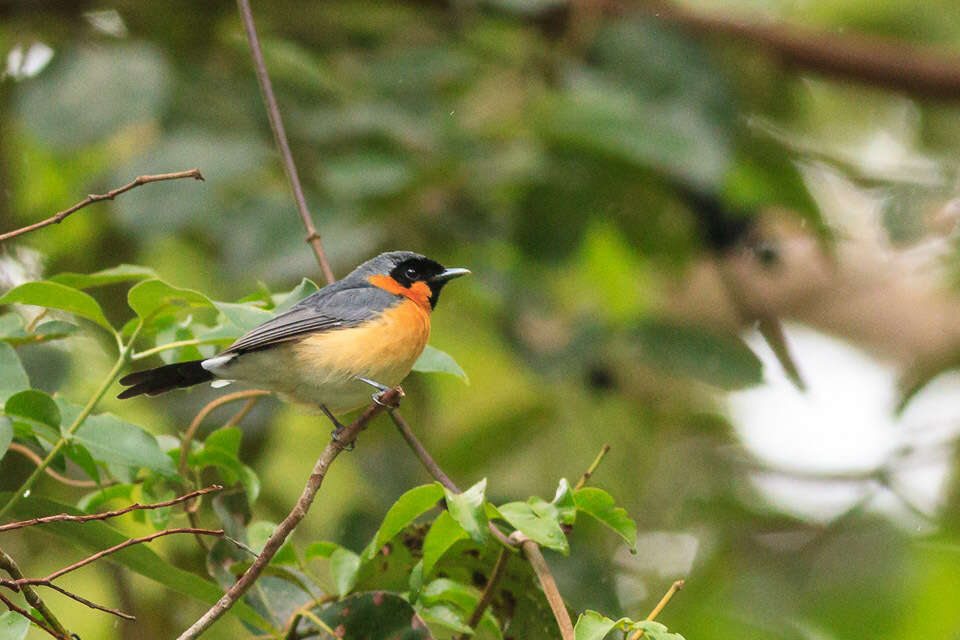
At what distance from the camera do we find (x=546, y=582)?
1.98 meters

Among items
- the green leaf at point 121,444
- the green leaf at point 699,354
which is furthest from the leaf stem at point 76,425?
the green leaf at point 699,354

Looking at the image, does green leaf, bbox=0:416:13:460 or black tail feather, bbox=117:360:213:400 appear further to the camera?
black tail feather, bbox=117:360:213:400

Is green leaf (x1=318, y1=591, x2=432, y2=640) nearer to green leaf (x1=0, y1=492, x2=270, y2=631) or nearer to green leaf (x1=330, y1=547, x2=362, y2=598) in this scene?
green leaf (x1=330, y1=547, x2=362, y2=598)

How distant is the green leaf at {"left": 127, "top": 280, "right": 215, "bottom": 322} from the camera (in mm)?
1945

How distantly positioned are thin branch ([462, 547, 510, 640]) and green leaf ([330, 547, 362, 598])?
240mm

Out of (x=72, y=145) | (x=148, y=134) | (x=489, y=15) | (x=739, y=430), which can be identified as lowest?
(x=739, y=430)

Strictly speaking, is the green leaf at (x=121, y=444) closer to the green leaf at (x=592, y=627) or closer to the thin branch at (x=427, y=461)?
the thin branch at (x=427, y=461)

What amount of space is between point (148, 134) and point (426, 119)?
62.0 inches

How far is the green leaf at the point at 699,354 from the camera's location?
4.20 metres

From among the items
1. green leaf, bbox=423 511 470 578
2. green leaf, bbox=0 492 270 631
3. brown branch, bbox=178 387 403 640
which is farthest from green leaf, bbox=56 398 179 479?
green leaf, bbox=423 511 470 578

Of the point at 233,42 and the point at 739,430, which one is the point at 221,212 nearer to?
the point at 233,42

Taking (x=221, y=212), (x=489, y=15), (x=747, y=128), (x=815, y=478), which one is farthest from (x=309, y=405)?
(x=815, y=478)

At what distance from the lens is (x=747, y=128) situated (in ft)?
15.9

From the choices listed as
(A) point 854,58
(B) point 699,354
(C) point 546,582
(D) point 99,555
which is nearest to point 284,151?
(D) point 99,555
